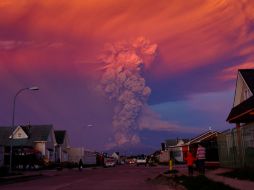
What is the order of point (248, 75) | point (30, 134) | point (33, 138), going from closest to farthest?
point (248, 75) < point (33, 138) < point (30, 134)

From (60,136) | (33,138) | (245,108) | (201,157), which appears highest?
(60,136)

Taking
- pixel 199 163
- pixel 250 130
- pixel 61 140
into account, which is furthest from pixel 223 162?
pixel 61 140

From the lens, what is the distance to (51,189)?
24.6 meters

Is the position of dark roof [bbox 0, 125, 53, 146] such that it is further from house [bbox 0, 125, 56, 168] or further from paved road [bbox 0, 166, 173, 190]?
paved road [bbox 0, 166, 173, 190]

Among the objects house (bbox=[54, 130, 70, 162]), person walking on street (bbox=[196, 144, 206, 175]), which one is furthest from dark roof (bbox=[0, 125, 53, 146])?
person walking on street (bbox=[196, 144, 206, 175])

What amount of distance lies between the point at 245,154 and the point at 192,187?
8165 mm

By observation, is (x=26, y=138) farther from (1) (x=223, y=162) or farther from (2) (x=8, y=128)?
(1) (x=223, y=162)

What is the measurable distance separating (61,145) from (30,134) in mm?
11755

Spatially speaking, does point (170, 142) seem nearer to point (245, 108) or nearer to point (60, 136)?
point (60, 136)

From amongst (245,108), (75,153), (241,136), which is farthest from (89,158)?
(241,136)

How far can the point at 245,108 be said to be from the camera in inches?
1334

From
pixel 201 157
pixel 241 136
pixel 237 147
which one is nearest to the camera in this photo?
pixel 241 136

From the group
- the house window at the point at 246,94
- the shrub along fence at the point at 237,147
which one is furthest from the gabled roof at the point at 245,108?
the shrub along fence at the point at 237,147

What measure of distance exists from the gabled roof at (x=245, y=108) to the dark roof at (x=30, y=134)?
2275 inches
